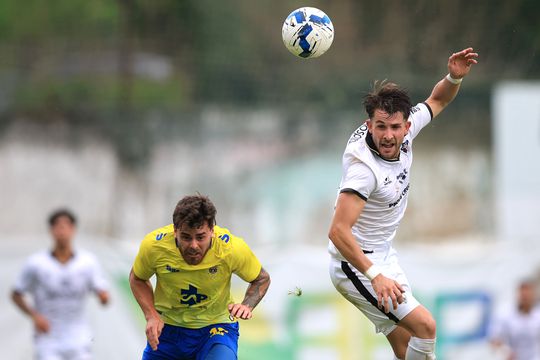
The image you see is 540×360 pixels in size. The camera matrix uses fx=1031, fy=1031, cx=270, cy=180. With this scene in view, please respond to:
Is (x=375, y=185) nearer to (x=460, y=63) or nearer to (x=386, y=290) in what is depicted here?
(x=386, y=290)

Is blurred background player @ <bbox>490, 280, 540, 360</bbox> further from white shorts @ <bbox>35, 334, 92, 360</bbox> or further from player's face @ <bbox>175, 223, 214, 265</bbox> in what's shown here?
player's face @ <bbox>175, 223, 214, 265</bbox>

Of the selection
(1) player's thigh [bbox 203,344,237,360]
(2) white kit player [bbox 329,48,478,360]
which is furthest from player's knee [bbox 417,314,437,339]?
(1) player's thigh [bbox 203,344,237,360]

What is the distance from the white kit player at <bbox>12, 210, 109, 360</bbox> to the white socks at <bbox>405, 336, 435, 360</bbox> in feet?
17.7

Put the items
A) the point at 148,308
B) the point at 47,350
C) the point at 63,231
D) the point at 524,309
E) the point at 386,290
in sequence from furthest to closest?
the point at 524,309
the point at 47,350
the point at 63,231
the point at 148,308
the point at 386,290

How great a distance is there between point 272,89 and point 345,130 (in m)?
1.35

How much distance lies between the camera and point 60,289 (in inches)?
477

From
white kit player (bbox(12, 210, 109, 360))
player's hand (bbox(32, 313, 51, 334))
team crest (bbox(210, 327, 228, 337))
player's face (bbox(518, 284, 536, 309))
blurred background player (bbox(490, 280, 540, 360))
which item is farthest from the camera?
blurred background player (bbox(490, 280, 540, 360))

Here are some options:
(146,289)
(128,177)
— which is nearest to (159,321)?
(146,289)

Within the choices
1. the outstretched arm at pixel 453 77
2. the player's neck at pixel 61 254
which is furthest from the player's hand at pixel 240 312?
the player's neck at pixel 61 254

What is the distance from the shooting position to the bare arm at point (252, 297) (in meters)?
7.17

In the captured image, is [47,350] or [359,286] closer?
[359,286]

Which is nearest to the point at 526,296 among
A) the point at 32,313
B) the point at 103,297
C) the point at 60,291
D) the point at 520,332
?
the point at 520,332

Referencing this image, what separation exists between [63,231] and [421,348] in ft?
19.0

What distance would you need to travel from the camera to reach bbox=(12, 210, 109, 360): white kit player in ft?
39.7
